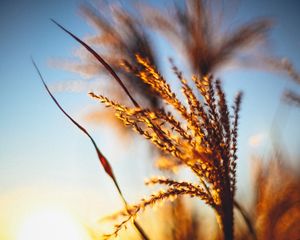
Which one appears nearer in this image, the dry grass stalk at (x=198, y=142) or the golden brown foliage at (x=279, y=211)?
the dry grass stalk at (x=198, y=142)

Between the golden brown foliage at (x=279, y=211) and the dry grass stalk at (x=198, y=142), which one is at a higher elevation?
the dry grass stalk at (x=198, y=142)

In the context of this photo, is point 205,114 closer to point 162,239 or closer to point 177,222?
point 177,222

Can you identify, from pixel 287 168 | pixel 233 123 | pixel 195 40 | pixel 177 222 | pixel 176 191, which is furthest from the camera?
pixel 195 40

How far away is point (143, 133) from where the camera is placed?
3.20 ft

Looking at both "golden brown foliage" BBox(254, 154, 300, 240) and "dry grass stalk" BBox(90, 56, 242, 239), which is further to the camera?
"golden brown foliage" BBox(254, 154, 300, 240)

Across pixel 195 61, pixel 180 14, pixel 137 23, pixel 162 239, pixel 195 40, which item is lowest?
pixel 162 239

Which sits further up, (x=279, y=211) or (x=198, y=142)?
(x=198, y=142)

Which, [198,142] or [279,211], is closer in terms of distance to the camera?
[198,142]

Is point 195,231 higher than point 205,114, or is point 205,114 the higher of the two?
point 205,114

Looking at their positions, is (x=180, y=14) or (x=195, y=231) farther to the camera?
(x=180, y=14)

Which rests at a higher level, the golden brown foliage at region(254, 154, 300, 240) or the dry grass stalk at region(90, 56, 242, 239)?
the dry grass stalk at region(90, 56, 242, 239)

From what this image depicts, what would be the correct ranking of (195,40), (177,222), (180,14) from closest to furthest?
(177,222), (195,40), (180,14)

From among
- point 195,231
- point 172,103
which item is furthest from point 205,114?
point 195,231

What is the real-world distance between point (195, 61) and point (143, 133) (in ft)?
4.02
